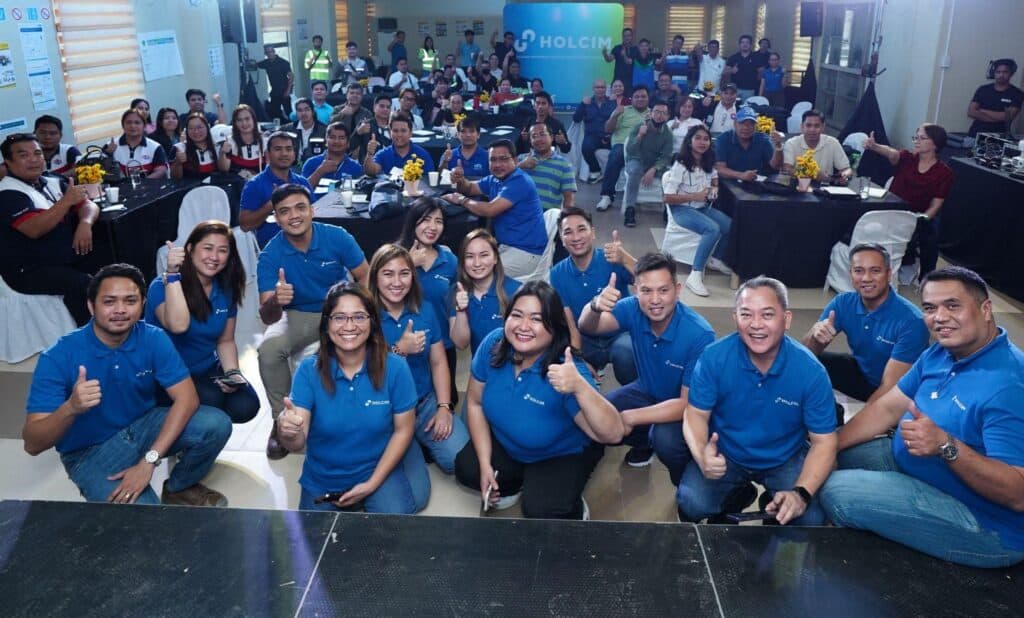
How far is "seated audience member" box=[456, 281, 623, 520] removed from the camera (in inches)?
108

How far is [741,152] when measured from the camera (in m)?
6.48

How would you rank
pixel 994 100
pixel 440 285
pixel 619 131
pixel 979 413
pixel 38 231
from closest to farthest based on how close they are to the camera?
pixel 979 413
pixel 440 285
pixel 38 231
pixel 994 100
pixel 619 131

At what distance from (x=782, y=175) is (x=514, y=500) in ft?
14.1

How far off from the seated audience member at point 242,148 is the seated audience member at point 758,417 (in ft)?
16.7

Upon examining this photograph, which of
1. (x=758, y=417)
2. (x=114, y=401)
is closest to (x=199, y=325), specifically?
(x=114, y=401)

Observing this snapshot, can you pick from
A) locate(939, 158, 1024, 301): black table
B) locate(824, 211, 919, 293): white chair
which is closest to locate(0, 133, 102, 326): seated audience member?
locate(824, 211, 919, 293): white chair

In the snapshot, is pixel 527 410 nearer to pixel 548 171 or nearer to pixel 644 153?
pixel 548 171

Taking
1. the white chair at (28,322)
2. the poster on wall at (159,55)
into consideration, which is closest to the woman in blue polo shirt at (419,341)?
the white chair at (28,322)

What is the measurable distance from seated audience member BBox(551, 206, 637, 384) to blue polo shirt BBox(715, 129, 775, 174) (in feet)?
9.60

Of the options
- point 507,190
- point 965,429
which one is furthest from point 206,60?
point 965,429

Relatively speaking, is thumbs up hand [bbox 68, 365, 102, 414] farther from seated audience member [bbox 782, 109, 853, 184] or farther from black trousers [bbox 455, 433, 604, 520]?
seated audience member [bbox 782, 109, 853, 184]

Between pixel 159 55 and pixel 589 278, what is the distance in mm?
7797

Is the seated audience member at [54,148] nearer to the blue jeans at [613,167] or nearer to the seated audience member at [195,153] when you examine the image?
the seated audience member at [195,153]

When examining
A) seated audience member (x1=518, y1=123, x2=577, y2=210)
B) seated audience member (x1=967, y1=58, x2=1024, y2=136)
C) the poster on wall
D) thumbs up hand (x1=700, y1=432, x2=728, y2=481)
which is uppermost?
the poster on wall
